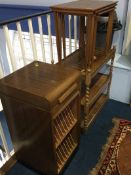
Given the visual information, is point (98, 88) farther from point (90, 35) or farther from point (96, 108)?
point (90, 35)

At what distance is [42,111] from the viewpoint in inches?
40.1

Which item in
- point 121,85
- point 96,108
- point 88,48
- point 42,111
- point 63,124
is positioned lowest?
point 96,108

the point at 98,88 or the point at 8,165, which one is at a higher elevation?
the point at 98,88

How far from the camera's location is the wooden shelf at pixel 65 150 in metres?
1.36

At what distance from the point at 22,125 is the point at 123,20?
4.95 feet

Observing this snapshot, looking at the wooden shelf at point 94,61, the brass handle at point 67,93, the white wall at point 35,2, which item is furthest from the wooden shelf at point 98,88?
the white wall at point 35,2

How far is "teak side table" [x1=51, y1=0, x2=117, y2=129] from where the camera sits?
4.44 feet

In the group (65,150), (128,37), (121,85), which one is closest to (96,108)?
(121,85)

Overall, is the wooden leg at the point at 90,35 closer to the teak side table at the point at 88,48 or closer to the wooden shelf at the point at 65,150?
the teak side table at the point at 88,48

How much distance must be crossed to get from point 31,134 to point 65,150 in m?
0.37

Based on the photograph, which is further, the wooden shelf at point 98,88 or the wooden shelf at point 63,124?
the wooden shelf at point 98,88

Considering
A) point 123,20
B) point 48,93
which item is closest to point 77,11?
point 48,93

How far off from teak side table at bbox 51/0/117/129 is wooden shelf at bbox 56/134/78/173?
29cm

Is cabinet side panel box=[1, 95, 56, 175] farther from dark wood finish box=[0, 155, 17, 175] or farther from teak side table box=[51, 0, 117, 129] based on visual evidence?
teak side table box=[51, 0, 117, 129]
